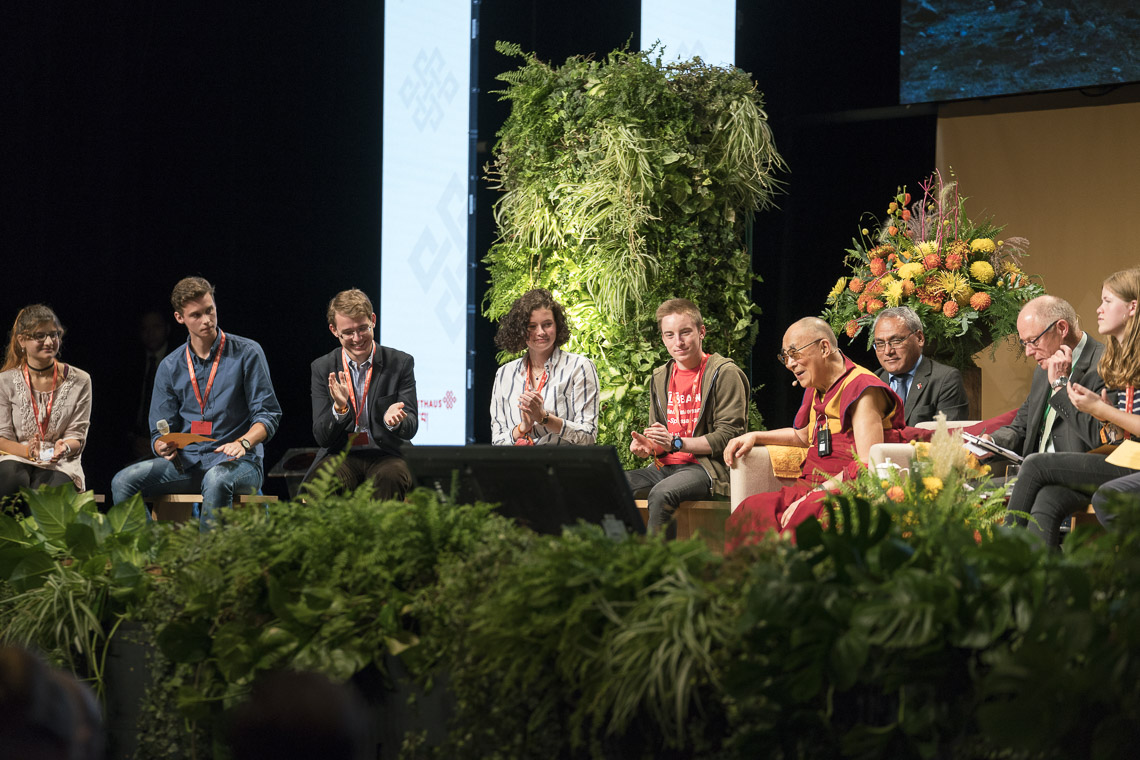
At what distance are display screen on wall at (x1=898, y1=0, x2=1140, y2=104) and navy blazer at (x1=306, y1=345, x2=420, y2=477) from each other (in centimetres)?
499

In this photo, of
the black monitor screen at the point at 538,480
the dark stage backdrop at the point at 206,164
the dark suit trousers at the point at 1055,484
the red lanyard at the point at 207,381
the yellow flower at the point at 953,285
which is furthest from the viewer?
the yellow flower at the point at 953,285

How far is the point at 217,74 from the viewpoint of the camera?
5.84 meters

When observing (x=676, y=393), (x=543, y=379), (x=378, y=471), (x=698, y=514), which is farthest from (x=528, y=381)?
(x=698, y=514)

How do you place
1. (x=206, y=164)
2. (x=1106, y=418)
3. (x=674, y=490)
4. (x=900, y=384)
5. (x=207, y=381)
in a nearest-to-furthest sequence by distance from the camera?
(x=1106, y=418) → (x=674, y=490) → (x=207, y=381) → (x=900, y=384) → (x=206, y=164)

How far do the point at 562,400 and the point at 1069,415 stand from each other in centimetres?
204

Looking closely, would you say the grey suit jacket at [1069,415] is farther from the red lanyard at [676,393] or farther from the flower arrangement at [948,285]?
the red lanyard at [676,393]

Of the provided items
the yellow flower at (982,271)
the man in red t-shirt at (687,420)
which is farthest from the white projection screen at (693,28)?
the man in red t-shirt at (687,420)

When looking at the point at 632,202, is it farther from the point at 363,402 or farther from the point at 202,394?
the point at 202,394

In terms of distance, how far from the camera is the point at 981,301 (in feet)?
17.6

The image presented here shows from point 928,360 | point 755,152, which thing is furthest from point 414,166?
point 928,360

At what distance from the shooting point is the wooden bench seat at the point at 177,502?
4625 mm

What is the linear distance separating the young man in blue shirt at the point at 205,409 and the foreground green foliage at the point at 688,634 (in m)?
2.80

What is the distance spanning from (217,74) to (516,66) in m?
1.87

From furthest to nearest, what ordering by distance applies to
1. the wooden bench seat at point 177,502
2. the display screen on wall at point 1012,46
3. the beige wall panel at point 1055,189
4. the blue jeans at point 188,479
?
the beige wall panel at point 1055,189, the display screen on wall at point 1012,46, the wooden bench seat at point 177,502, the blue jeans at point 188,479
